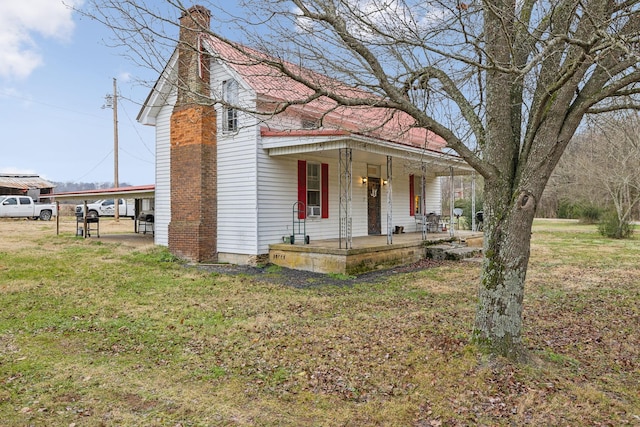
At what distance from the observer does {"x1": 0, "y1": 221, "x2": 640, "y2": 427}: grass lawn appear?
11.3 feet

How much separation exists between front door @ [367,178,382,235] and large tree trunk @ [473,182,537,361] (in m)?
10.4

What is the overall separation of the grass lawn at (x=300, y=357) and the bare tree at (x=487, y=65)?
0.83 metres

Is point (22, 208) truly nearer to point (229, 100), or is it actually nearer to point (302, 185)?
point (229, 100)

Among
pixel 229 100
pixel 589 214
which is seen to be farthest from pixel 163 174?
pixel 589 214

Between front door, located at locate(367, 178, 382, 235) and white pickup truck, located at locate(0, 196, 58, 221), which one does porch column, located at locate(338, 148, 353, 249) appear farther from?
white pickup truck, located at locate(0, 196, 58, 221)

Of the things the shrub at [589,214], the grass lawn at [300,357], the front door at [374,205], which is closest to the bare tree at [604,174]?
the shrub at [589,214]

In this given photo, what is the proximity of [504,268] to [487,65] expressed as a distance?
208cm

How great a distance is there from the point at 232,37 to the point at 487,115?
3.02 metres

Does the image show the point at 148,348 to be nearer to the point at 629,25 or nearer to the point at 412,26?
the point at 412,26

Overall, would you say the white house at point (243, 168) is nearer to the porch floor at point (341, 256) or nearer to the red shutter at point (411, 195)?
the porch floor at point (341, 256)

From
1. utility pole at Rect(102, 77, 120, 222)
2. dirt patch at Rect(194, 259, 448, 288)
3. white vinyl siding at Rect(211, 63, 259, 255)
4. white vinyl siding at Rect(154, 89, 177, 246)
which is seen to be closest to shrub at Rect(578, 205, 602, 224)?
dirt patch at Rect(194, 259, 448, 288)

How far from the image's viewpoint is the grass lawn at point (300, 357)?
3.46 m

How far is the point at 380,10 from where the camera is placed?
421 cm

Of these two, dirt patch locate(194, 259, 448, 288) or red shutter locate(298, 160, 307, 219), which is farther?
red shutter locate(298, 160, 307, 219)
